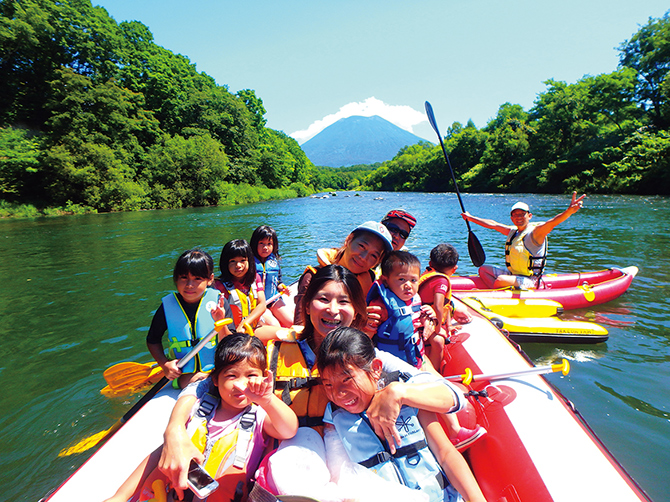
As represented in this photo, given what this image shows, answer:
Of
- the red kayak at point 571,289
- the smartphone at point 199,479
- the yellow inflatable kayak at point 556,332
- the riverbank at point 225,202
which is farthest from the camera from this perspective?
the riverbank at point 225,202

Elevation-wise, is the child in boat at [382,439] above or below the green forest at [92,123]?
below

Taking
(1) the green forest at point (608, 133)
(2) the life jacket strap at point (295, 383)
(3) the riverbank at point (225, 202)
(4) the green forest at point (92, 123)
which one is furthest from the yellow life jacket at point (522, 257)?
(3) the riverbank at point (225, 202)

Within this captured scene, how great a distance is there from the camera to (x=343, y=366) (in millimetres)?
1561

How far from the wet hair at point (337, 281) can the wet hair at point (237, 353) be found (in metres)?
0.34

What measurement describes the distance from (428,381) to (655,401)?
321 cm

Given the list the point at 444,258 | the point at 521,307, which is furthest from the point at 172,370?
the point at 521,307

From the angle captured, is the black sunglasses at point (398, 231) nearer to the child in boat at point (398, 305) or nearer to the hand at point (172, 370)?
the child in boat at point (398, 305)

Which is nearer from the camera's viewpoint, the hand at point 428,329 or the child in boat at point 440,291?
the hand at point 428,329

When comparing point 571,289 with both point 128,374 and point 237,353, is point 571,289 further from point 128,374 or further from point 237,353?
point 128,374

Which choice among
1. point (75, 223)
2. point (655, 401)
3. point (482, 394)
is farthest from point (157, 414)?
point (75, 223)

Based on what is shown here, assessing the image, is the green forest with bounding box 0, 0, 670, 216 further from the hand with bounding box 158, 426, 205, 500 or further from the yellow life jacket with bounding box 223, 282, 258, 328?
the hand with bounding box 158, 426, 205, 500

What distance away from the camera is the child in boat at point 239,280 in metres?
3.63

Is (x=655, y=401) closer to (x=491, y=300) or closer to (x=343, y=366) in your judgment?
(x=491, y=300)

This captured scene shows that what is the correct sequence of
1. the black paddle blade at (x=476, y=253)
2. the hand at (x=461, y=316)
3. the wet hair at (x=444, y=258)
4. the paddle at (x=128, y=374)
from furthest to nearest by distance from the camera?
the black paddle blade at (x=476, y=253), the hand at (x=461, y=316), the paddle at (x=128, y=374), the wet hair at (x=444, y=258)
